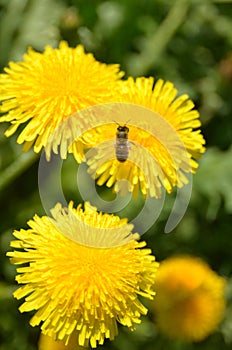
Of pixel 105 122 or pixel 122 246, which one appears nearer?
pixel 122 246

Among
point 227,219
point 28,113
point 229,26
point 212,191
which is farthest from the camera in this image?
point 229,26

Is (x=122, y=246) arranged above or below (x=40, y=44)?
below

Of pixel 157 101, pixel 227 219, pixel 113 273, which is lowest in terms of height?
pixel 113 273

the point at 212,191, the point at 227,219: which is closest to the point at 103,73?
the point at 212,191

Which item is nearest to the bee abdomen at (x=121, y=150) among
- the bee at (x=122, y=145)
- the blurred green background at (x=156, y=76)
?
the bee at (x=122, y=145)

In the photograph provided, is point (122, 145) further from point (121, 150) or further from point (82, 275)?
point (82, 275)

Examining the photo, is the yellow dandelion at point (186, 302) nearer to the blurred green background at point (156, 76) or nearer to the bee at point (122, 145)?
the blurred green background at point (156, 76)

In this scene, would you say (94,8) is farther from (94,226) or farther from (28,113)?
(94,226)
